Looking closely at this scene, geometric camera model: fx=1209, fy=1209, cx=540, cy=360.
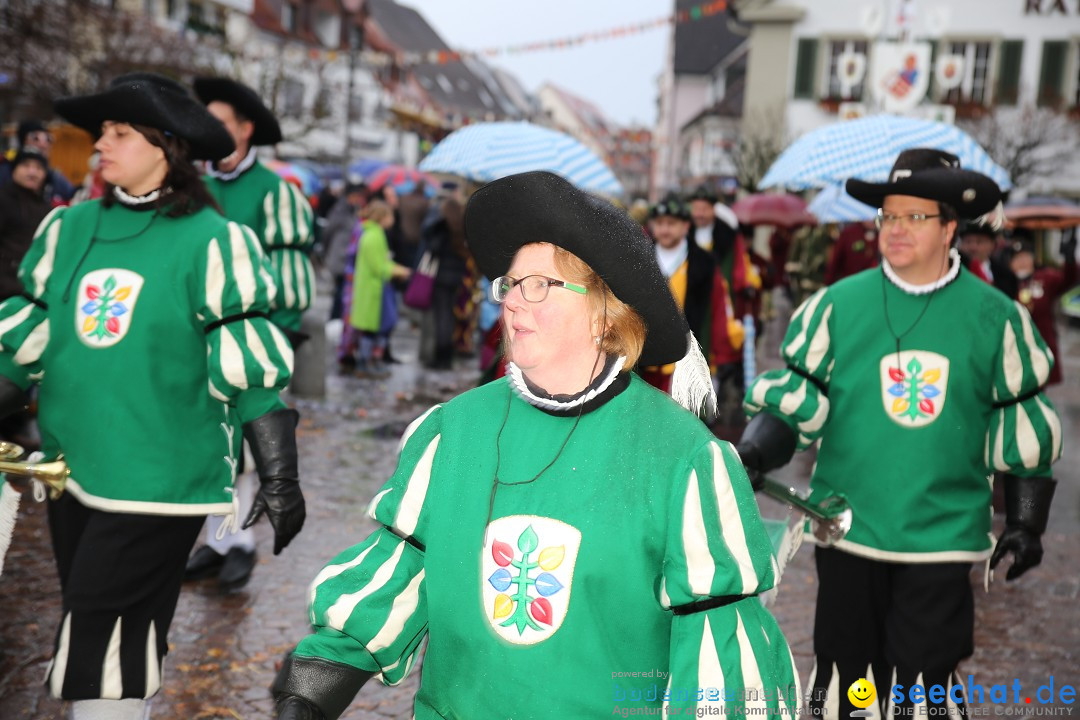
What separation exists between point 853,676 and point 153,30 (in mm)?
28267

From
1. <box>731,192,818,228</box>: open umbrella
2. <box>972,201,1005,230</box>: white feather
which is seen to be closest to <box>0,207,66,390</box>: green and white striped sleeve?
<box>972,201,1005,230</box>: white feather

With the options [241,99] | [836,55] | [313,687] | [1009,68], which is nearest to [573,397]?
[313,687]

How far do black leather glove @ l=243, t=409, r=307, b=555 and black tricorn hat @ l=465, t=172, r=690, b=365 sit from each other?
56.8 inches

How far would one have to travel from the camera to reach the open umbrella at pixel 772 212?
1833 centimetres

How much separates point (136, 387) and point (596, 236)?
1909 millimetres

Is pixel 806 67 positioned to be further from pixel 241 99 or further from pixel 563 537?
pixel 563 537

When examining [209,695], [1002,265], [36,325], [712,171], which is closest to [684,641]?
[36,325]

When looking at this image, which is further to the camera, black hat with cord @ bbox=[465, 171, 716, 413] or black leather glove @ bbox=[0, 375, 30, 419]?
black leather glove @ bbox=[0, 375, 30, 419]

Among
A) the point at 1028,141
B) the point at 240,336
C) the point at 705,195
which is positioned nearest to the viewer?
the point at 240,336

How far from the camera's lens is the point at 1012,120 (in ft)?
105

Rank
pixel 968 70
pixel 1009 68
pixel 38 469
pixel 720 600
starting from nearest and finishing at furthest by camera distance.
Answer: pixel 720 600 → pixel 38 469 → pixel 1009 68 → pixel 968 70

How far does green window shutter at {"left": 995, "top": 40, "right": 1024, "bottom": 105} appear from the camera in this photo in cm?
3284

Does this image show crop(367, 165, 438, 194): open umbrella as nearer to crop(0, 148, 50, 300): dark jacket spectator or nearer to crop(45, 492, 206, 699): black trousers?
crop(0, 148, 50, 300): dark jacket spectator

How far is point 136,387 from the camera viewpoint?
3.53m
